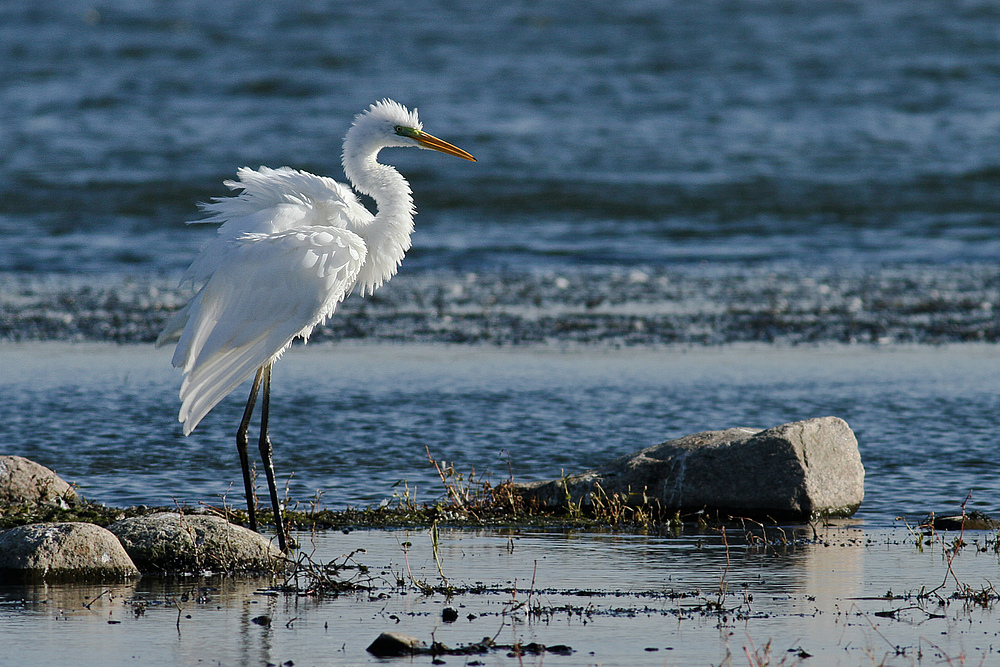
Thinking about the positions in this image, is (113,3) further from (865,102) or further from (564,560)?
(564,560)

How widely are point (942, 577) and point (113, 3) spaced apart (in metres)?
34.7

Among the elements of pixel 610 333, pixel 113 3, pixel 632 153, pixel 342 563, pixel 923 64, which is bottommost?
pixel 342 563

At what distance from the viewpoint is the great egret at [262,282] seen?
6086 millimetres

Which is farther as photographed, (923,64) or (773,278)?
(923,64)

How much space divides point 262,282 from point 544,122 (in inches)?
807

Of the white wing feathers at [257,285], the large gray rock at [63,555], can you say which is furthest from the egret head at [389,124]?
the large gray rock at [63,555]

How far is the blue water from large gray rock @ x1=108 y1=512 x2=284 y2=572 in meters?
10.8

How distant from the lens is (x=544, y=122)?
26234 millimetres

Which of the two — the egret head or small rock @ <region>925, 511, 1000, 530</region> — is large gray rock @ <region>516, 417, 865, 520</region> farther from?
the egret head

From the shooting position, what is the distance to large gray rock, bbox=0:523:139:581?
17.1 feet

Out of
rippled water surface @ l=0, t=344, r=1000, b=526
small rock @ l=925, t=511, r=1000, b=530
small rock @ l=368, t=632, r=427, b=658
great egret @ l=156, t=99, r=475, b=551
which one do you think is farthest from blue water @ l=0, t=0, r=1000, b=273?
small rock @ l=368, t=632, r=427, b=658

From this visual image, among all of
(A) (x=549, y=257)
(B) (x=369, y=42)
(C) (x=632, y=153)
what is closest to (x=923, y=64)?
(C) (x=632, y=153)

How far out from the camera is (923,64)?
29.5m

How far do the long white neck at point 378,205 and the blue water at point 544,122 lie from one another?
891cm
